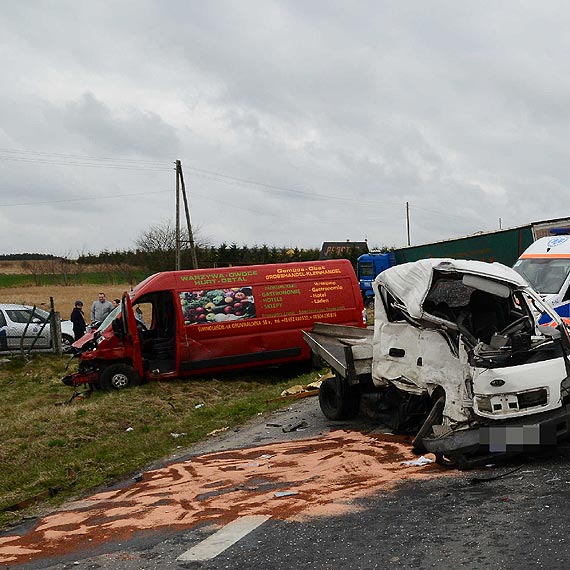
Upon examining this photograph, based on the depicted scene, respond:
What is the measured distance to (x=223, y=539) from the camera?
6.35 metres

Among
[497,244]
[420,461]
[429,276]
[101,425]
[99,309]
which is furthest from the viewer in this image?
[497,244]

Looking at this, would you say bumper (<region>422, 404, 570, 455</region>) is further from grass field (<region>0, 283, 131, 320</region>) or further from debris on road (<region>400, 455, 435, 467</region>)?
grass field (<region>0, 283, 131, 320</region>)

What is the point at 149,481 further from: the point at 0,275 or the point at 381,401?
the point at 0,275

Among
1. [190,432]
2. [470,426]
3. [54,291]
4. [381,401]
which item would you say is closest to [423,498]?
[470,426]

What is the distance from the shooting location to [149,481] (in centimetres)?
895

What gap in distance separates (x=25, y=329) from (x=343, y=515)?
1678 cm

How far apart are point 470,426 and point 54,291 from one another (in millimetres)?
45733

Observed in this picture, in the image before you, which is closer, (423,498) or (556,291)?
(423,498)

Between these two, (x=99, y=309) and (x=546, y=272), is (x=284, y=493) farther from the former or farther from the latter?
(x=99, y=309)

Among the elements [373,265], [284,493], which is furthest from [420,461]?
[373,265]

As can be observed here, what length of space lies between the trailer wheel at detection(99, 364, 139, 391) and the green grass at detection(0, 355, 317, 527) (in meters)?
0.28

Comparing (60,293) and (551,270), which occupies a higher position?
(60,293)

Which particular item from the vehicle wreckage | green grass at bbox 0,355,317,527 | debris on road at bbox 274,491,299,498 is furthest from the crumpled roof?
green grass at bbox 0,355,317,527

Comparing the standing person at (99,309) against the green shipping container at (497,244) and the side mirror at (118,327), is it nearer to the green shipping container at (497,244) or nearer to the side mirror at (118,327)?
the side mirror at (118,327)
